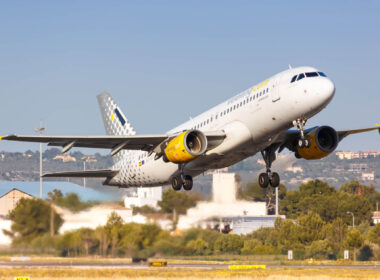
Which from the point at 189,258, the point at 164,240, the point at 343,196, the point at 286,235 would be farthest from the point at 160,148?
the point at 343,196

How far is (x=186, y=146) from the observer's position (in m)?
39.3

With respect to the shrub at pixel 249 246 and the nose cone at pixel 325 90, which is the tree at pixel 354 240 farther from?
the nose cone at pixel 325 90

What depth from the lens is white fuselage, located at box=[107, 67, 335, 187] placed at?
36.2 meters

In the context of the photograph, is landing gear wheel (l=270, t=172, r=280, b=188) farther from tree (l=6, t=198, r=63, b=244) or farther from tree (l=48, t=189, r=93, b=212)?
tree (l=6, t=198, r=63, b=244)

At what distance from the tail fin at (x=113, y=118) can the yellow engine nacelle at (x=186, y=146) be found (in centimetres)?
1459

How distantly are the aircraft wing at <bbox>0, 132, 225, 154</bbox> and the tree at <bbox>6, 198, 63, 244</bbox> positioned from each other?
9802 mm

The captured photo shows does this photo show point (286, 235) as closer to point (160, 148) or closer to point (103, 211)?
point (103, 211)

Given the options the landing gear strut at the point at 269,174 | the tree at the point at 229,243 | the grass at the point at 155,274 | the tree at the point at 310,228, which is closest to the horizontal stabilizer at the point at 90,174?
the grass at the point at 155,274

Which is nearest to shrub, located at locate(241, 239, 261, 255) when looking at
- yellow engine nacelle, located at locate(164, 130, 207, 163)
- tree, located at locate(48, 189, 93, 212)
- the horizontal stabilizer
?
tree, located at locate(48, 189, 93, 212)

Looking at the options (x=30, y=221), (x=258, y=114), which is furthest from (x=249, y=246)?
(x=258, y=114)

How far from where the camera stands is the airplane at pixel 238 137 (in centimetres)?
3662

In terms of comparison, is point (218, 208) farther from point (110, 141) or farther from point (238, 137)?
point (238, 137)

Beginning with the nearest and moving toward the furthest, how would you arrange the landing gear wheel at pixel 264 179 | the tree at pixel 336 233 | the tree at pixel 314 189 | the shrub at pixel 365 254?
the landing gear wheel at pixel 264 179 → the shrub at pixel 365 254 → the tree at pixel 336 233 → the tree at pixel 314 189

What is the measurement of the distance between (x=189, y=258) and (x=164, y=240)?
658 cm
